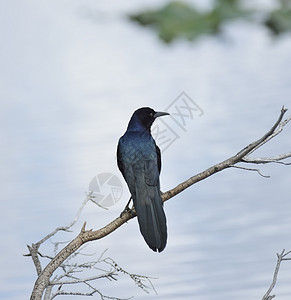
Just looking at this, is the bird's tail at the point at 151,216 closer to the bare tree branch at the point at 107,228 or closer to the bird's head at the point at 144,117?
the bare tree branch at the point at 107,228

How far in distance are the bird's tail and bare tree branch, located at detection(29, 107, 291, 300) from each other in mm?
135

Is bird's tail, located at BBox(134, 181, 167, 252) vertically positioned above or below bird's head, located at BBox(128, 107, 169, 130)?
below

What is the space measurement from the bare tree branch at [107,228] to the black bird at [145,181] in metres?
0.15

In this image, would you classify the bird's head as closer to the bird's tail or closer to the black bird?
the black bird

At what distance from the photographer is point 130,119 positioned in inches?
192

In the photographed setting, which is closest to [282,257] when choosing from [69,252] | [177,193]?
[177,193]

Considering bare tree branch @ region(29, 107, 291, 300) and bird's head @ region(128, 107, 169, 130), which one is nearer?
bare tree branch @ region(29, 107, 291, 300)

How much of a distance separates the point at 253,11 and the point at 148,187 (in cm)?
328

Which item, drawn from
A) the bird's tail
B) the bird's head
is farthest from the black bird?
the bird's head


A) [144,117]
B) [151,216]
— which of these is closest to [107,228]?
[151,216]

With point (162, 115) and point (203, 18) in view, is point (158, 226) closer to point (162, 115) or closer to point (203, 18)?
point (162, 115)

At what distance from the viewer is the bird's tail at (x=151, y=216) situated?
3.87 metres

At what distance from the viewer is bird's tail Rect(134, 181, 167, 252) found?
3.87 meters

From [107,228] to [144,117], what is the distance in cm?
112
